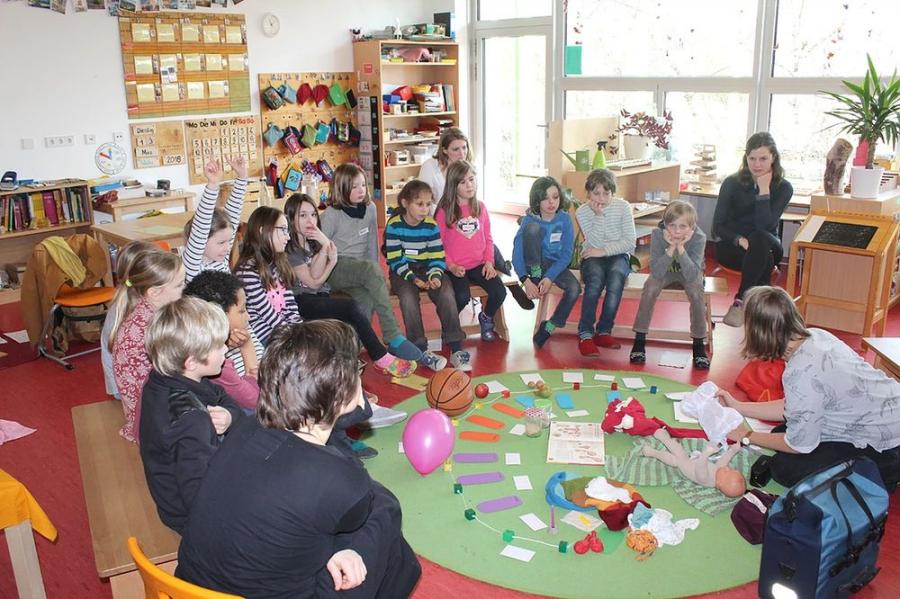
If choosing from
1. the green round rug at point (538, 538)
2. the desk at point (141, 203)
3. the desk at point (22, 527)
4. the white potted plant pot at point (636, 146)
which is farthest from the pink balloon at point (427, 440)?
the white potted plant pot at point (636, 146)

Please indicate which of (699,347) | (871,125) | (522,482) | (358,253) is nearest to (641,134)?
(871,125)

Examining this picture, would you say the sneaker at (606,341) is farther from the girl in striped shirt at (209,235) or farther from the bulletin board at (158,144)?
the bulletin board at (158,144)

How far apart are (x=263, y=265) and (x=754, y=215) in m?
3.42

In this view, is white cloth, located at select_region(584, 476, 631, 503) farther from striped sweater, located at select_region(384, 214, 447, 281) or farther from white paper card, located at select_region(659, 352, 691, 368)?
striped sweater, located at select_region(384, 214, 447, 281)

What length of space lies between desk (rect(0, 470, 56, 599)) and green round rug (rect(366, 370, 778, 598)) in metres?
1.30

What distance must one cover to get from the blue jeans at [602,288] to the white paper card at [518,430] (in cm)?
123

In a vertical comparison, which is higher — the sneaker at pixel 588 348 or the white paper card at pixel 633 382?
the sneaker at pixel 588 348

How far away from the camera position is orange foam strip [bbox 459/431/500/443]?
12.6 feet

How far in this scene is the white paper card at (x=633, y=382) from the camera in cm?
444

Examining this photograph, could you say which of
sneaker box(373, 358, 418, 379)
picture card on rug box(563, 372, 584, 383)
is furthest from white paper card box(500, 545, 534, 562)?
sneaker box(373, 358, 418, 379)

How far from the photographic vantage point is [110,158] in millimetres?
7031

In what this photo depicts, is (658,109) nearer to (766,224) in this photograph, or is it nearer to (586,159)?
(586,159)

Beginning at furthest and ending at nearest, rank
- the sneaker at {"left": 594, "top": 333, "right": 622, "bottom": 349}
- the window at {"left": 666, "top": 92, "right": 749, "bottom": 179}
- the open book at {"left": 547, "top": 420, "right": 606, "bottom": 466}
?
the window at {"left": 666, "top": 92, "right": 749, "bottom": 179} < the sneaker at {"left": 594, "top": 333, "right": 622, "bottom": 349} < the open book at {"left": 547, "top": 420, "right": 606, "bottom": 466}

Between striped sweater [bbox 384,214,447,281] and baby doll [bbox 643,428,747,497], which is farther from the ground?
striped sweater [bbox 384,214,447,281]
